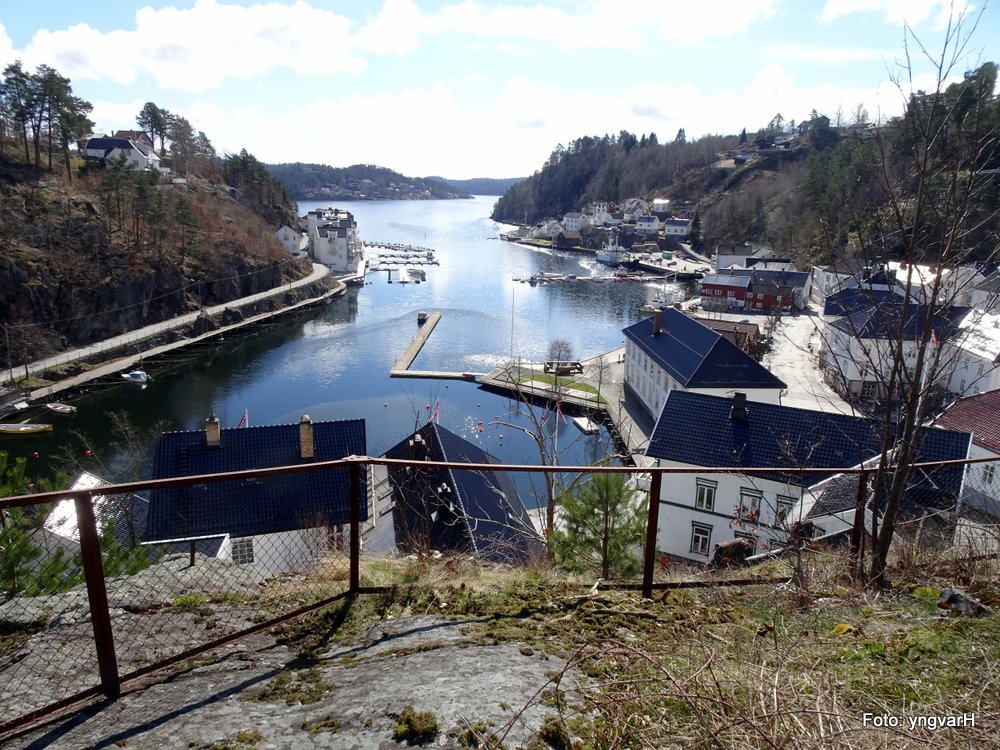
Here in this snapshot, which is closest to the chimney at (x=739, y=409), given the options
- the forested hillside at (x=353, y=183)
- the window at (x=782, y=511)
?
the window at (x=782, y=511)

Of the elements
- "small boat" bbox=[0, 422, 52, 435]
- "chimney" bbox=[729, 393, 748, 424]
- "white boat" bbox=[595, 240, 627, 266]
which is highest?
"white boat" bbox=[595, 240, 627, 266]

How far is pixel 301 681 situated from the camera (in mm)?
2082

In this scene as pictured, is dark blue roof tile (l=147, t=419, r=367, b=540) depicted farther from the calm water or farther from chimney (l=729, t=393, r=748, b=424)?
chimney (l=729, t=393, r=748, b=424)

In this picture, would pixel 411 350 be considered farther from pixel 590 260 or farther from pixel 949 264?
pixel 590 260

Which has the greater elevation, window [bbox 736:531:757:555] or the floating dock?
window [bbox 736:531:757:555]

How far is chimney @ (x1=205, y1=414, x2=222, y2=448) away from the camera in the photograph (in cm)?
995

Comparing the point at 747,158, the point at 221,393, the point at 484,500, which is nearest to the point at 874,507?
the point at 484,500

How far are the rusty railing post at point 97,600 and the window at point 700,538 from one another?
10.3 meters

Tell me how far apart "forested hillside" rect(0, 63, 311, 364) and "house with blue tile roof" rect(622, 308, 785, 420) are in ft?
71.3

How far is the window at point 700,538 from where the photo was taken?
36.2ft

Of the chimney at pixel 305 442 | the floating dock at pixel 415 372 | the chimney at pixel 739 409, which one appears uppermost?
the chimney at pixel 739 409

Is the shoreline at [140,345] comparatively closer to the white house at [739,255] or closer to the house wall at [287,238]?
the house wall at [287,238]

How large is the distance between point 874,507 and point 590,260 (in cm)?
6236

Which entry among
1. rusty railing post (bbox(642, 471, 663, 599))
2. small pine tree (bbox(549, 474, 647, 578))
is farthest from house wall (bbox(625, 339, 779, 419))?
rusty railing post (bbox(642, 471, 663, 599))
